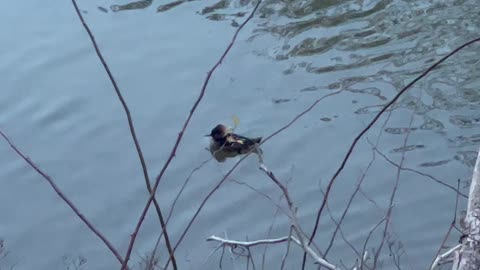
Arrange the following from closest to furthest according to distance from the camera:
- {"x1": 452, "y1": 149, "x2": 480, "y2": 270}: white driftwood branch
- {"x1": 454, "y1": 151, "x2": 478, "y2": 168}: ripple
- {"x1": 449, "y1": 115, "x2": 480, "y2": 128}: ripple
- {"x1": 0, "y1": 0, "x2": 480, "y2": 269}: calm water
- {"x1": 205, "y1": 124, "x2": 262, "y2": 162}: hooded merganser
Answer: {"x1": 452, "y1": 149, "x2": 480, "y2": 270}: white driftwood branch → {"x1": 0, "y1": 0, "x2": 480, "y2": 269}: calm water → {"x1": 454, "y1": 151, "x2": 478, "y2": 168}: ripple → {"x1": 449, "y1": 115, "x2": 480, "y2": 128}: ripple → {"x1": 205, "y1": 124, "x2": 262, "y2": 162}: hooded merganser

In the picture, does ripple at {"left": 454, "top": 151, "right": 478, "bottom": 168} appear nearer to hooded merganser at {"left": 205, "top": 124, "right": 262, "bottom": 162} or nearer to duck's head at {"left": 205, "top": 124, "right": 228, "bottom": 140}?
hooded merganser at {"left": 205, "top": 124, "right": 262, "bottom": 162}

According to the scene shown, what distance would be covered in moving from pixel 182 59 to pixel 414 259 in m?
3.53

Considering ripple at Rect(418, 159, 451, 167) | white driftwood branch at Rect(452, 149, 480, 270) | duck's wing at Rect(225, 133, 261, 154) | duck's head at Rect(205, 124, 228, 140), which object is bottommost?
duck's wing at Rect(225, 133, 261, 154)

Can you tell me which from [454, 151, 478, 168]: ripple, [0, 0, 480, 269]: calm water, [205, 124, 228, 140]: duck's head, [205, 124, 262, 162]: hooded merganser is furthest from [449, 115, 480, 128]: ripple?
[205, 124, 228, 140]: duck's head

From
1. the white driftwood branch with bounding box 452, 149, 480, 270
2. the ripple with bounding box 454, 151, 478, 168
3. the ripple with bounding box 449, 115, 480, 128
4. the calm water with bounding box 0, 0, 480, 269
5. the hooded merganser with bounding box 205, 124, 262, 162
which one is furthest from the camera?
the hooded merganser with bounding box 205, 124, 262, 162

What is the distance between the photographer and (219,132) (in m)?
8.16

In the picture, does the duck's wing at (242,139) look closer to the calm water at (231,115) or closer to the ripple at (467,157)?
the calm water at (231,115)

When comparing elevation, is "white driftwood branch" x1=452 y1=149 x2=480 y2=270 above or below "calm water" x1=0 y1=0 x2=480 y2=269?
above

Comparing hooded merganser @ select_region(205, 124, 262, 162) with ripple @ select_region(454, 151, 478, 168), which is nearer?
ripple @ select_region(454, 151, 478, 168)

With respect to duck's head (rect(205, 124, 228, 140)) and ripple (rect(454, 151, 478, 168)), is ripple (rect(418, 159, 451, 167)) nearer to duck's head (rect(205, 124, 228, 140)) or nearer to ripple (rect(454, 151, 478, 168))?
ripple (rect(454, 151, 478, 168))

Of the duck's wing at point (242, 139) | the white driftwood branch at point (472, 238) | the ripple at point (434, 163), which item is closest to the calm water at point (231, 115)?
the ripple at point (434, 163)

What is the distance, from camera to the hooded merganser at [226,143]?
802cm

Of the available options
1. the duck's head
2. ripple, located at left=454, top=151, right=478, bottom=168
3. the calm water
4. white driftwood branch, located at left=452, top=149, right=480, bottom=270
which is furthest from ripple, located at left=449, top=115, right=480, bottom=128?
white driftwood branch, located at left=452, top=149, right=480, bottom=270

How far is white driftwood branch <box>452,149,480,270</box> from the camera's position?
10.9 feet
